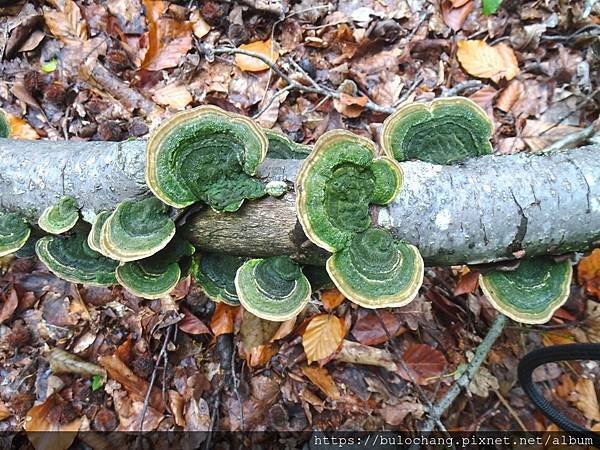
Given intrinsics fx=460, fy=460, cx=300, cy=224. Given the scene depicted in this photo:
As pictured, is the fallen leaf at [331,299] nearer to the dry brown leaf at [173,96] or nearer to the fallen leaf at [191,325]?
the fallen leaf at [191,325]

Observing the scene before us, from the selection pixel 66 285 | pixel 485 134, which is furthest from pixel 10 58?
pixel 485 134

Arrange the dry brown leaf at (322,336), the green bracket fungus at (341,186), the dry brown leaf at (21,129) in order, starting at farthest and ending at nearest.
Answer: the dry brown leaf at (21,129), the dry brown leaf at (322,336), the green bracket fungus at (341,186)

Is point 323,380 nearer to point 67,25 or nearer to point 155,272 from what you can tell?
point 155,272

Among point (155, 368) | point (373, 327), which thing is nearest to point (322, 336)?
point (373, 327)

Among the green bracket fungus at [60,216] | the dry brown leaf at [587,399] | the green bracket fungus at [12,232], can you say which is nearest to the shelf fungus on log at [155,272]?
the green bracket fungus at [60,216]

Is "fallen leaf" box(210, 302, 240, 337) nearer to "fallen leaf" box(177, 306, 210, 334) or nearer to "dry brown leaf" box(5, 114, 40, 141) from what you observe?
"fallen leaf" box(177, 306, 210, 334)

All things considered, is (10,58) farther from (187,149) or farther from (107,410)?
(187,149)

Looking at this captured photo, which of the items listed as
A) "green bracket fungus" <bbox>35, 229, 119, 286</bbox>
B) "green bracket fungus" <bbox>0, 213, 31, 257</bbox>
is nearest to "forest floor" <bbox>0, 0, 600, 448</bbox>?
"green bracket fungus" <bbox>35, 229, 119, 286</bbox>
